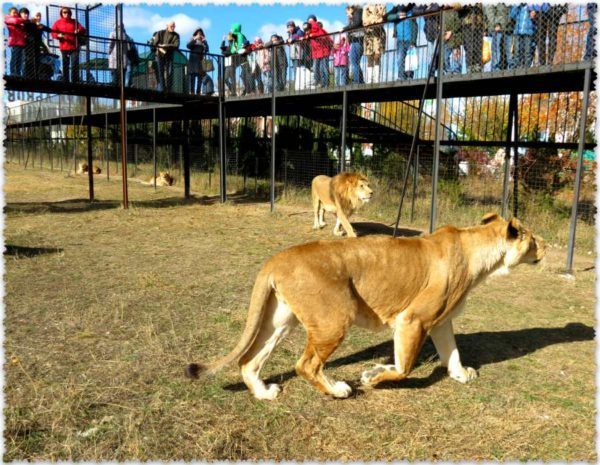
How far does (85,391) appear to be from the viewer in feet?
13.8

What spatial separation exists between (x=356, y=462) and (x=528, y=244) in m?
2.45

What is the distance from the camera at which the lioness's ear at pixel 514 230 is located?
4570 mm

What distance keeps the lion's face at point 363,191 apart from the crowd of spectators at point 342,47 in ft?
7.76

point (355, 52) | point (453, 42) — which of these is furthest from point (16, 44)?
point (453, 42)

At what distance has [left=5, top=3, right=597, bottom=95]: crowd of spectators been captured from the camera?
31.7 ft

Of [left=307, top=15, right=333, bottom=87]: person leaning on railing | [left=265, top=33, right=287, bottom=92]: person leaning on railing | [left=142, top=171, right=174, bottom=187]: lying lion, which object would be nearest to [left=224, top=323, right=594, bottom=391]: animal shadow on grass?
[left=307, top=15, right=333, bottom=87]: person leaning on railing

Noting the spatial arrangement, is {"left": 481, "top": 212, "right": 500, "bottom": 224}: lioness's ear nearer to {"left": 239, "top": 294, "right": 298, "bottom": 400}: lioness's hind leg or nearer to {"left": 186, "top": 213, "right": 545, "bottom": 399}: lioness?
{"left": 186, "top": 213, "right": 545, "bottom": 399}: lioness

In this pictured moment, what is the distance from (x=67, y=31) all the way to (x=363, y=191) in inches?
367

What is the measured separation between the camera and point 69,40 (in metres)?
14.2

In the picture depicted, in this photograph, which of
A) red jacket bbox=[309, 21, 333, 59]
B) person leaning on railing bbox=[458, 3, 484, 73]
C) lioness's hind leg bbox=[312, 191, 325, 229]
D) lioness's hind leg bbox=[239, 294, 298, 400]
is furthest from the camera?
red jacket bbox=[309, 21, 333, 59]

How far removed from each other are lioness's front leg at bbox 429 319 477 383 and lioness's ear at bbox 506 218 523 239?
2.95ft

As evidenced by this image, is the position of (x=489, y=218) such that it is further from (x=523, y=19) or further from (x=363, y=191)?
(x=363, y=191)

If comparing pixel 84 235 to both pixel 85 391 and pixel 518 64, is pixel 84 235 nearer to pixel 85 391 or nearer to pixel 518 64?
pixel 85 391

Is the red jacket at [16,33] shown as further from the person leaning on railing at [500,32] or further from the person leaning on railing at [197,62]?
the person leaning on railing at [500,32]
